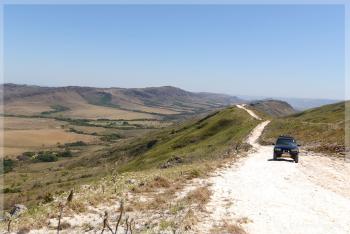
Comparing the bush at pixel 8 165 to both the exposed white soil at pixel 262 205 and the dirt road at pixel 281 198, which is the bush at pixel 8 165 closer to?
the dirt road at pixel 281 198

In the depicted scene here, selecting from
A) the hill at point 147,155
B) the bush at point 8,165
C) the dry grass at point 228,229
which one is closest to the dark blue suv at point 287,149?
the hill at point 147,155

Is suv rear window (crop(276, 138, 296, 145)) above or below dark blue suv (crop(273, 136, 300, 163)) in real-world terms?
above

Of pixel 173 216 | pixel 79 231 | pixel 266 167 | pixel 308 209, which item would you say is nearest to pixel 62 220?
pixel 79 231

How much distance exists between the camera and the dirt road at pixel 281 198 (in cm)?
1798

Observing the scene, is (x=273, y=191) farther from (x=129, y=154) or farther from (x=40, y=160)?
(x=40, y=160)

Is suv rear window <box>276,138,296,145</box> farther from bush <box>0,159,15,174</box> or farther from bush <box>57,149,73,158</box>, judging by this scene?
bush <box>57,149,73,158</box>

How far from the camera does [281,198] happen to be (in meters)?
23.0

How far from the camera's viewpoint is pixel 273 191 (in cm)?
2470

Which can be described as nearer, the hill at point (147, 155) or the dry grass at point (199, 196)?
the dry grass at point (199, 196)

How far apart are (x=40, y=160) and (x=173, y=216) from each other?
153 meters

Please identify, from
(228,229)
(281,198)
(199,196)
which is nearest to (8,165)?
(199,196)

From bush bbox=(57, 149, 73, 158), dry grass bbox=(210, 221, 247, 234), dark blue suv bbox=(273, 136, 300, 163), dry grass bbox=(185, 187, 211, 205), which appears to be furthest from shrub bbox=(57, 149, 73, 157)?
dry grass bbox=(210, 221, 247, 234)

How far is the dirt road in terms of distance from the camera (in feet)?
59.0

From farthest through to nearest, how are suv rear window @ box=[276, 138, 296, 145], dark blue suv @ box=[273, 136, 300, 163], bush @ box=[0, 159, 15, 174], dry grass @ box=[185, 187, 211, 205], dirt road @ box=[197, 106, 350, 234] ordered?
bush @ box=[0, 159, 15, 174], suv rear window @ box=[276, 138, 296, 145], dark blue suv @ box=[273, 136, 300, 163], dry grass @ box=[185, 187, 211, 205], dirt road @ box=[197, 106, 350, 234]
